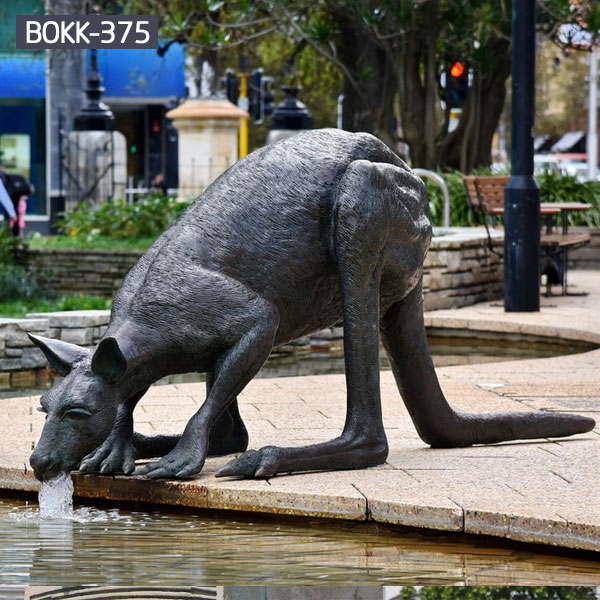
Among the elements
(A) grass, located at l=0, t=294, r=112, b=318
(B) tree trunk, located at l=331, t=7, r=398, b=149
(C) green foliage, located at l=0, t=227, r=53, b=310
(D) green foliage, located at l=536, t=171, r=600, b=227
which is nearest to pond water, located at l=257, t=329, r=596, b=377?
(A) grass, located at l=0, t=294, r=112, b=318

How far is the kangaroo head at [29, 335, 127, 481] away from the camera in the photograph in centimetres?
518

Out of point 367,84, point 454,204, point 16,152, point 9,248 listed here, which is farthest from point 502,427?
point 16,152

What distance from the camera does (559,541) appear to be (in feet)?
15.5

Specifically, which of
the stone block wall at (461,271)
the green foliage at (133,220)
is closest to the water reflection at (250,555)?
the stone block wall at (461,271)

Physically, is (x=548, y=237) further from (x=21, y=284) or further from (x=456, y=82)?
(x=456, y=82)

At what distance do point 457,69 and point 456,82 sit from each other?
50 centimetres

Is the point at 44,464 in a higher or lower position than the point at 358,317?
lower

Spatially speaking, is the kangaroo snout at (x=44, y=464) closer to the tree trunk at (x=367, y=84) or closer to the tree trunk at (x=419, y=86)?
the tree trunk at (x=419, y=86)

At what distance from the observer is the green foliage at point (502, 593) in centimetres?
391

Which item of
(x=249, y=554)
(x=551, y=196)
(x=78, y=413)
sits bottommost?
(x=249, y=554)

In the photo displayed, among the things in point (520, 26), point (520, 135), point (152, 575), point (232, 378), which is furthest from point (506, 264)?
point (152, 575)

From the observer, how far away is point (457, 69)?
2197 centimetres

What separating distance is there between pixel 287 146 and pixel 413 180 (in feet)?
1.99

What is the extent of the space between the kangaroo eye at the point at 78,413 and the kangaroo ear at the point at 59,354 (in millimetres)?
197
